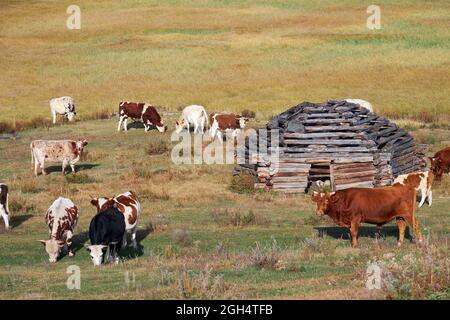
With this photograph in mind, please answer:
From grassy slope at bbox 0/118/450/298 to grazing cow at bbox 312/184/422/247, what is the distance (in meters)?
0.55

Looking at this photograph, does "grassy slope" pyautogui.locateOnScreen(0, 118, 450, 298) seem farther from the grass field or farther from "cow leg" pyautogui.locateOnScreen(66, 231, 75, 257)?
"cow leg" pyautogui.locateOnScreen(66, 231, 75, 257)

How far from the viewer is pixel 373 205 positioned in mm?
20891

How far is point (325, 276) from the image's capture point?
17.5 m

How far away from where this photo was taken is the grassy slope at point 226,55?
188 feet

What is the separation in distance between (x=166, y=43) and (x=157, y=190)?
4609 centimetres

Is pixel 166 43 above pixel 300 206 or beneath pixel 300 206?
above

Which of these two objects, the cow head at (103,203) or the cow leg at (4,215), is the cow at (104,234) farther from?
the cow leg at (4,215)

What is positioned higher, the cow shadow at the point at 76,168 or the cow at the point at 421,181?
the cow at the point at 421,181

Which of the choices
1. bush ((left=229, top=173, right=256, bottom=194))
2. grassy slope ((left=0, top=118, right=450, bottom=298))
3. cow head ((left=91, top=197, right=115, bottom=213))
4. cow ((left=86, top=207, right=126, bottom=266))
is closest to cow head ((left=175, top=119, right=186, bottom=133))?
grassy slope ((left=0, top=118, right=450, bottom=298))

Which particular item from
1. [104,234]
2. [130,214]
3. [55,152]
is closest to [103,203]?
[130,214]

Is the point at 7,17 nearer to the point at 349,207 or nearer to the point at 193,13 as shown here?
the point at 193,13

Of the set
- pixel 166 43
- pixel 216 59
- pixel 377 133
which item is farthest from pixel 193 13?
pixel 377 133

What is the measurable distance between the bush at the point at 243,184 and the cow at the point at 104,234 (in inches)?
444

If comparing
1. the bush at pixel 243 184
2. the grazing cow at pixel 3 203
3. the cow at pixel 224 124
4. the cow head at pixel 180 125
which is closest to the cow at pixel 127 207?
the grazing cow at pixel 3 203
